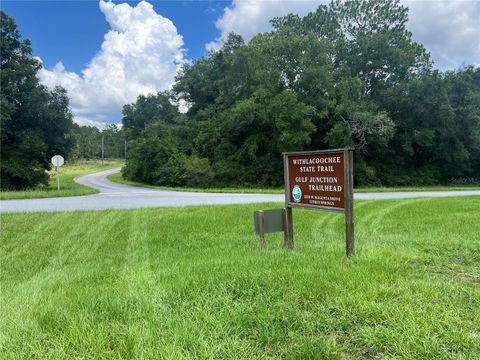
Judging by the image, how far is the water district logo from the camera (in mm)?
5055

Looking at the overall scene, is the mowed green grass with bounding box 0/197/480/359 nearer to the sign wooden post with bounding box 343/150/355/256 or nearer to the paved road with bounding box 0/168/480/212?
the sign wooden post with bounding box 343/150/355/256

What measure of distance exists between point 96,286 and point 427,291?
10.7 ft

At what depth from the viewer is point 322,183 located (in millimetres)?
4656

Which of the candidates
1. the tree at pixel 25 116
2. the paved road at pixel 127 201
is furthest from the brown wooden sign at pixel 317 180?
the tree at pixel 25 116

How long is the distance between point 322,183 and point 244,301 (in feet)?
7.45

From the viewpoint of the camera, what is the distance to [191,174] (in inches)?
1183

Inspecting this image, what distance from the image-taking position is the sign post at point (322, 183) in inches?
168

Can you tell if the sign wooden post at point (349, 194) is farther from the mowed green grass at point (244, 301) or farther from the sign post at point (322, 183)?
the mowed green grass at point (244, 301)

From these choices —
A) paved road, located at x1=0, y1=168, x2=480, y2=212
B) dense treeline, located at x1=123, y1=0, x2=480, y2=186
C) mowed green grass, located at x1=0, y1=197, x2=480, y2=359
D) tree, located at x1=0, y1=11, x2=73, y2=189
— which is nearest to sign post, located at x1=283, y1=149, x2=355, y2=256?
mowed green grass, located at x1=0, y1=197, x2=480, y2=359

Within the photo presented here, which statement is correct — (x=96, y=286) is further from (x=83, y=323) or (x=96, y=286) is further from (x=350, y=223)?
(x=350, y=223)

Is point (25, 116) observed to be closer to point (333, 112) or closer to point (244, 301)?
point (333, 112)

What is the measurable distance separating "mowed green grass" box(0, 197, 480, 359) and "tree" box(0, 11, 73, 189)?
75.8 ft

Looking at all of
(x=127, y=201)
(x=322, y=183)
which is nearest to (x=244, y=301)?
(x=322, y=183)

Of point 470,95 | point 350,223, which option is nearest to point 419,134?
point 470,95
